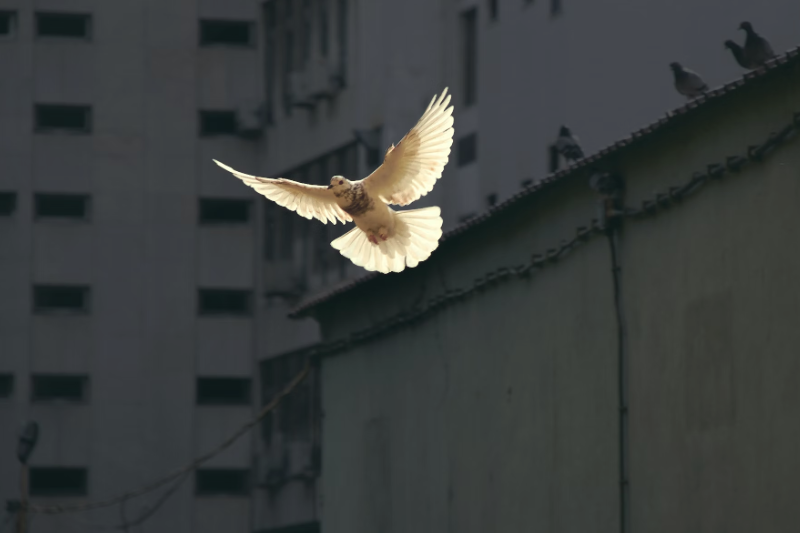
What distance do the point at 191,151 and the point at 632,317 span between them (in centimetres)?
4214

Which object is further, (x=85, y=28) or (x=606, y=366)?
(x=85, y=28)

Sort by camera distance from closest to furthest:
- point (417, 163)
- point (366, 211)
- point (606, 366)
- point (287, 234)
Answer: point (366, 211), point (417, 163), point (606, 366), point (287, 234)

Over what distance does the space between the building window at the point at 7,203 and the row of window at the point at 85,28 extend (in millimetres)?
5345

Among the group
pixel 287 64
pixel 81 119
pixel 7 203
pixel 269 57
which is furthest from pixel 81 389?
pixel 287 64

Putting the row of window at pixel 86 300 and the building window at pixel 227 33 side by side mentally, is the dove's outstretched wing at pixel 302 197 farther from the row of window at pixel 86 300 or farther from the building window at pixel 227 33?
A: the building window at pixel 227 33

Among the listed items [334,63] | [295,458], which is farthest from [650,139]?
[295,458]

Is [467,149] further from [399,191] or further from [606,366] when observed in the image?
[399,191]

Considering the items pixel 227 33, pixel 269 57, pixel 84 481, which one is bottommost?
pixel 84 481

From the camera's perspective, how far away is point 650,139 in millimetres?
20562

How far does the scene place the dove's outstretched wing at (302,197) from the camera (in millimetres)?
18195

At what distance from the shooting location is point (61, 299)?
61500 millimetres

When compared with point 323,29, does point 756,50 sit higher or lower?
lower

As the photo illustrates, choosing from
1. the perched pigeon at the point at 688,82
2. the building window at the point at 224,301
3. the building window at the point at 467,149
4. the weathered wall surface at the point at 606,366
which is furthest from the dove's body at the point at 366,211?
the building window at the point at 224,301

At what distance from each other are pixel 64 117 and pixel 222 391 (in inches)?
418
